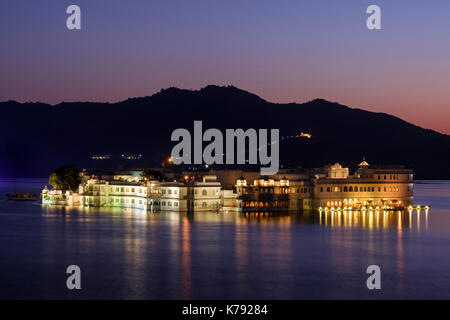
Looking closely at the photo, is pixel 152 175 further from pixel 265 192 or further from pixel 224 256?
pixel 224 256

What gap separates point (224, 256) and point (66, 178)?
118 feet

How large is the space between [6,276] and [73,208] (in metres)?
31.8

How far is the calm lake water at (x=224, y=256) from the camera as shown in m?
24.0

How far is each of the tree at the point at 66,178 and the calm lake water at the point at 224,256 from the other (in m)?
15.6

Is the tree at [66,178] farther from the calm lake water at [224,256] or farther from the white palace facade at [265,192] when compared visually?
the calm lake water at [224,256]

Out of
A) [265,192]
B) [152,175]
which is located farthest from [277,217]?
[152,175]

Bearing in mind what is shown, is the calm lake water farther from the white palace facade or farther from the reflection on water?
the white palace facade

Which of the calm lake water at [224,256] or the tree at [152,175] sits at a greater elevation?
the tree at [152,175]

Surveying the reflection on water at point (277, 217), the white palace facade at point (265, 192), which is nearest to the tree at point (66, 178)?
the white palace facade at point (265, 192)

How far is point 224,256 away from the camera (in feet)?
102

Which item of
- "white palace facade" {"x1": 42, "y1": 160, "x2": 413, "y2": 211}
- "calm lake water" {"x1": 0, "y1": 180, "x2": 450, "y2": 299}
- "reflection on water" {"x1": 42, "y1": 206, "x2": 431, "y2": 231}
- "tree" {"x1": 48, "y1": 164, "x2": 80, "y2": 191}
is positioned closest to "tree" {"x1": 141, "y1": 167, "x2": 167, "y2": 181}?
"white palace facade" {"x1": 42, "y1": 160, "x2": 413, "y2": 211}

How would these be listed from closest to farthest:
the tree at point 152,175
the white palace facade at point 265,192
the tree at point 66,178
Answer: the white palace facade at point 265,192
the tree at point 152,175
the tree at point 66,178

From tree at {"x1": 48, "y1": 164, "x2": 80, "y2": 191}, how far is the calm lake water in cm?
1557

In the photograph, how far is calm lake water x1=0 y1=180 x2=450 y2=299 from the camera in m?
24.0
